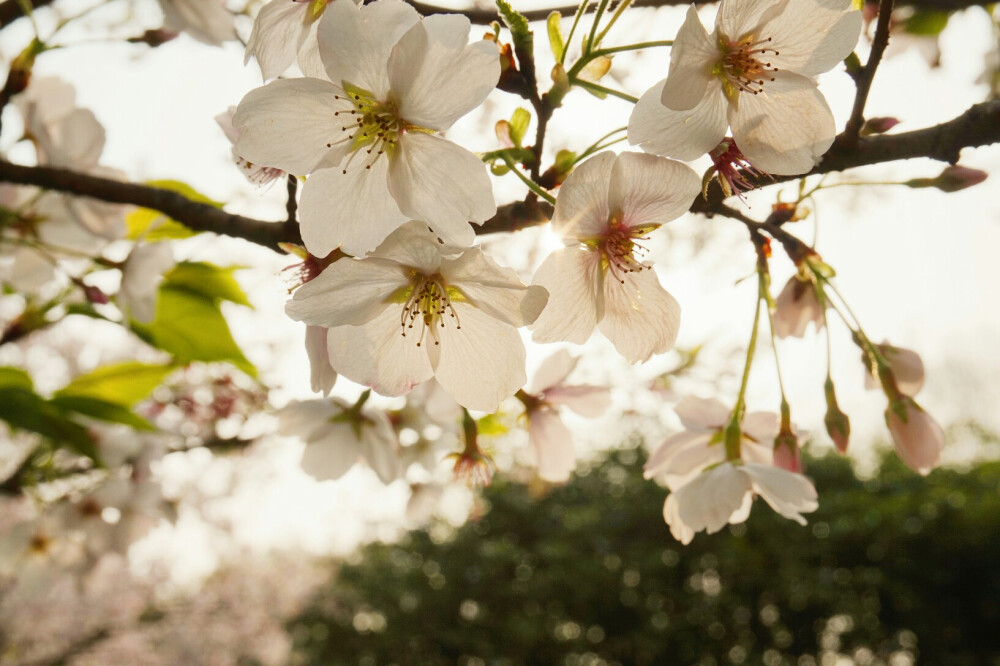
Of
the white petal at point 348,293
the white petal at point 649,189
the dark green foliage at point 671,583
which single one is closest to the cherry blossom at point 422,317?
the white petal at point 348,293

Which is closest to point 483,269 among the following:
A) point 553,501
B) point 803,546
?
point 803,546

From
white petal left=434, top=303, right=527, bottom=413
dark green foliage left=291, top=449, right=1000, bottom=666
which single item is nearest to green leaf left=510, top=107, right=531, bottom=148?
white petal left=434, top=303, right=527, bottom=413

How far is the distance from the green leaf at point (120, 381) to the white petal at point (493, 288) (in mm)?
806

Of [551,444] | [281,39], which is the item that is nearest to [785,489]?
[551,444]

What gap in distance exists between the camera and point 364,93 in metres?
0.50

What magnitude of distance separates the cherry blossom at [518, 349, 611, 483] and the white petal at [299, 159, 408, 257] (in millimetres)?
400

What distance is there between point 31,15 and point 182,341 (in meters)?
0.44

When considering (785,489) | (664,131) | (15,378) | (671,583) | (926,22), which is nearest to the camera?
(664,131)

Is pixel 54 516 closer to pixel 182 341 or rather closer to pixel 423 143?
pixel 182 341

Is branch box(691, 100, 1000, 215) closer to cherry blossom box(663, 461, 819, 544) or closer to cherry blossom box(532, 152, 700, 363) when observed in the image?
cherry blossom box(532, 152, 700, 363)

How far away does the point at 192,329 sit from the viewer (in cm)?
100

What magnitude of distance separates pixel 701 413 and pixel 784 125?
14.3 inches

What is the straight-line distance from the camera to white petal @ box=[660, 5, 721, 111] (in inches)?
17.4

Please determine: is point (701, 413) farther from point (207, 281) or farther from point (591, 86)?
point (207, 281)
